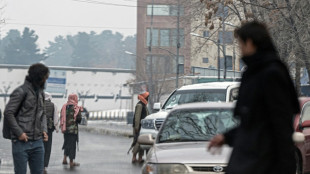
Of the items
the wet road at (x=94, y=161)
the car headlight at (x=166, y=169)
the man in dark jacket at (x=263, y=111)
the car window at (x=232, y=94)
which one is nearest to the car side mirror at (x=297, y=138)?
the man in dark jacket at (x=263, y=111)

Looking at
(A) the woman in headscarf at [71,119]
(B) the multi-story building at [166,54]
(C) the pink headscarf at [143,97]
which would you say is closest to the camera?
(A) the woman in headscarf at [71,119]

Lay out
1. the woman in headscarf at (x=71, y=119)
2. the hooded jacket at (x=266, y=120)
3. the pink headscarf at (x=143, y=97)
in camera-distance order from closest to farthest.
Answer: the hooded jacket at (x=266, y=120) < the woman in headscarf at (x=71, y=119) < the pink headscarf at (x=143, y=97)

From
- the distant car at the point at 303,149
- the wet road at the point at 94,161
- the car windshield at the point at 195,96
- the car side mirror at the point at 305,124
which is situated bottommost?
the wet road at the point at 94,161

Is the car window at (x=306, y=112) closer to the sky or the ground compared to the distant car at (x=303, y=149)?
closer to the sky

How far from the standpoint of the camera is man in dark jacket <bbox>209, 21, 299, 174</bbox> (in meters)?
5.05

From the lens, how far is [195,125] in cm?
1084

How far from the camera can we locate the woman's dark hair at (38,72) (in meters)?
9.35

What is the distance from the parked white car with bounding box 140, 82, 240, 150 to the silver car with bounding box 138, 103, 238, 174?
5.32m

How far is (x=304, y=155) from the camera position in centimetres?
1377

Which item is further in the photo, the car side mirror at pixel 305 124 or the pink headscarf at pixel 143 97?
the pink headscarf at pixel 143 97

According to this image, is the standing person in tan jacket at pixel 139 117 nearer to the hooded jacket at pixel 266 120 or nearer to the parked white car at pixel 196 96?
the parked white car at pixel 196 96

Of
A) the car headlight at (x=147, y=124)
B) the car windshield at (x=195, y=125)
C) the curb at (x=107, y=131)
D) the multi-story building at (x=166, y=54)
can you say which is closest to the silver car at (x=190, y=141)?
the car windshield at (x=195, y=125)

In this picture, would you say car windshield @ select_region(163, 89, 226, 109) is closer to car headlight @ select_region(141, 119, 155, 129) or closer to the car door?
car headlight @ select_region(141, 119, 155, 129)

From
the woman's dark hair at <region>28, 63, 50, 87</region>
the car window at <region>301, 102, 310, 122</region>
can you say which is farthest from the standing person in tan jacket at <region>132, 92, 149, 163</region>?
the woman's dark hair at <region>28, 63, 50, 87</region>
